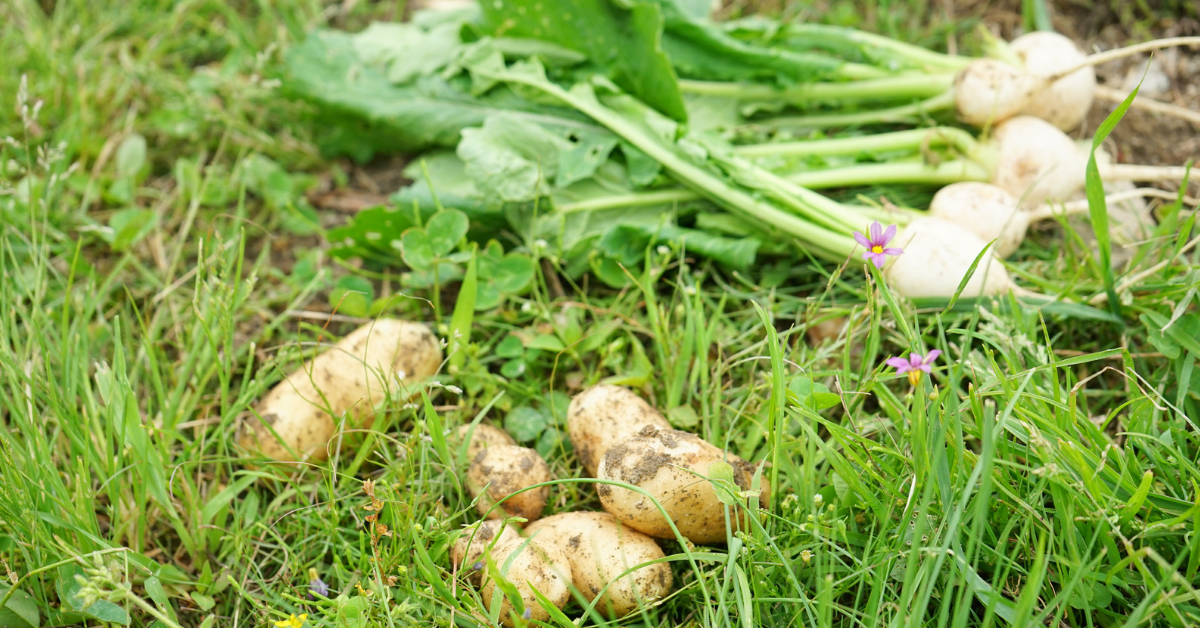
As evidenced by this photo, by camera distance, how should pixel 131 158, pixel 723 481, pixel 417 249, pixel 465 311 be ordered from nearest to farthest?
pixel 723 481, pixel 465 311, pixel 417 249, pixel 131 158

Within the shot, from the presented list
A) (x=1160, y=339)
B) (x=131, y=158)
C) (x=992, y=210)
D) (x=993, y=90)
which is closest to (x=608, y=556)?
(x=1160, y=339)

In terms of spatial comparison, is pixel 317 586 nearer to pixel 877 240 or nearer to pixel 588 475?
pixel 588 475

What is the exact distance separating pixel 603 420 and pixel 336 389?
2.45 ft

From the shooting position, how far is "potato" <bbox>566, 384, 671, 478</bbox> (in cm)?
178

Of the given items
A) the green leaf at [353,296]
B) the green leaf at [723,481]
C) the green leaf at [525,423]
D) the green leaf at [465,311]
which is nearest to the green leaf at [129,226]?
the green leaf at [353,296]

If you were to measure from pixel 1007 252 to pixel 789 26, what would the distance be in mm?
1113

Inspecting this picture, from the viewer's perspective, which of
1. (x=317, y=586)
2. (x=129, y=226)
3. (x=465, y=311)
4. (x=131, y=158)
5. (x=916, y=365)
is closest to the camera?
(x=916, y=365)

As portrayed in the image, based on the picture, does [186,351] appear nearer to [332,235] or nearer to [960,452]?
[332,235]

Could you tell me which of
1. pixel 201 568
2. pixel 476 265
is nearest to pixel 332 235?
pixel 476 265

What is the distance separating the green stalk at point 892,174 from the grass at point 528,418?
29cm

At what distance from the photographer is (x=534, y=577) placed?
1530mm

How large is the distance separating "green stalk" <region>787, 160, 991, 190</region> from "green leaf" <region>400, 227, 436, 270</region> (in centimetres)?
119

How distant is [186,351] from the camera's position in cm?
218

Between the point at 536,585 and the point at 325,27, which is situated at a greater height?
the point at 325,27
